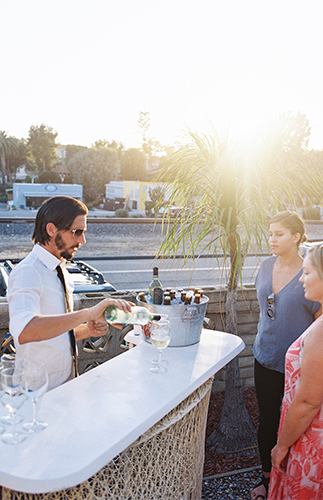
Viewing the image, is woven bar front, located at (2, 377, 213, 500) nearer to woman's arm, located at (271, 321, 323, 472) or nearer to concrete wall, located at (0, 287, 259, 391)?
woman's arm, located at (271, 321, 323, 472)

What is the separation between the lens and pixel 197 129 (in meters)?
3.71

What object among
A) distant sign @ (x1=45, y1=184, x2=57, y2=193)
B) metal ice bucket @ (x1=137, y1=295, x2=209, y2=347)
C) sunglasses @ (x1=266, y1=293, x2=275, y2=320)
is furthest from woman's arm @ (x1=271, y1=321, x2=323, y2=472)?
distant sign @ (x1=45, y1=184, x2=57, y2=193)

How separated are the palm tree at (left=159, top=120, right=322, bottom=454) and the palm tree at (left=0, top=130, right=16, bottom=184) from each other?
55.9 m

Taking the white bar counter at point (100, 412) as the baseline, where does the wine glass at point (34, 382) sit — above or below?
above

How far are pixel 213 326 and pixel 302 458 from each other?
2359 mm

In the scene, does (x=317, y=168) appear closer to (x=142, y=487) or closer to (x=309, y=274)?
(x=309, y=274)

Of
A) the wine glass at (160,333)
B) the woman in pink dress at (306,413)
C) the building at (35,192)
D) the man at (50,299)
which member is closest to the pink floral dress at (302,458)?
the woman in pink dress at (306,413)

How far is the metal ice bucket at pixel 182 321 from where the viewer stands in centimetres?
269

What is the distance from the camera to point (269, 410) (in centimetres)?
317

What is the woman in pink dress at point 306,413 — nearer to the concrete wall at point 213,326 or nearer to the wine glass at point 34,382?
the wine glass at point 34,382

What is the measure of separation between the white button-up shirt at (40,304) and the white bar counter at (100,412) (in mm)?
187

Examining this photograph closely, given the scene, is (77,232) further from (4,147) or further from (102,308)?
(4,147)

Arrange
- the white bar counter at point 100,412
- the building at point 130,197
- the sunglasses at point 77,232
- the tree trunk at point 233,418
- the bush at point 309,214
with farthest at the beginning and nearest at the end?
1. the building at point 130,197
2. the tree trunk at point 233,418
3. the bush at point 309,214
4. the sunglasses at point 77,232
5. the white bar counter at point 100,412

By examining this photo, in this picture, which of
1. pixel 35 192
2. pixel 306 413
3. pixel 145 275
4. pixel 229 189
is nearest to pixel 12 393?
pixel 306 413
